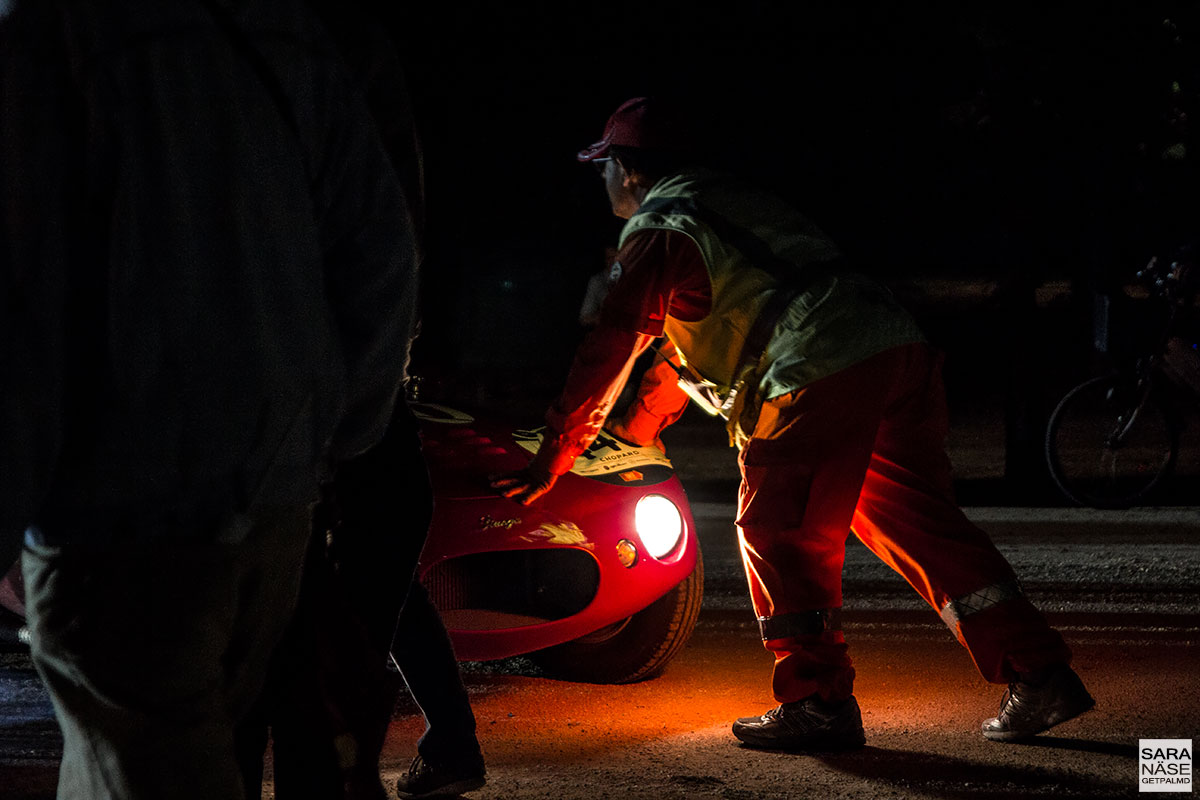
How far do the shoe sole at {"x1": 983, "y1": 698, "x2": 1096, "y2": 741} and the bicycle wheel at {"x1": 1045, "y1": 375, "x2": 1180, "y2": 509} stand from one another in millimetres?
5060

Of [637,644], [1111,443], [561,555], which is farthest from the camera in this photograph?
[1111,443]

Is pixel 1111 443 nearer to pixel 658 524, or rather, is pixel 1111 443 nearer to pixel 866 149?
pixel 658 524

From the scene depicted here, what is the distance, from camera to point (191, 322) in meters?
1.63

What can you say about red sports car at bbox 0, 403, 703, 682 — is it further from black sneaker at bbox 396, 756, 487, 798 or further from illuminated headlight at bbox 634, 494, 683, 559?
black sneaker at bbox 396, 756, 487, 798

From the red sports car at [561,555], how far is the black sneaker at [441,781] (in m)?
0.72

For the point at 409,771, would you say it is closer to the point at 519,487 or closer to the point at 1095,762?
the point at 519,487

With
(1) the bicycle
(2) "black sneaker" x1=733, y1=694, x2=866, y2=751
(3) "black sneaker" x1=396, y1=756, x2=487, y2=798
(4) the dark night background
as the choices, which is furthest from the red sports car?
(1) the bicycle

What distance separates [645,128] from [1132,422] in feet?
18.5

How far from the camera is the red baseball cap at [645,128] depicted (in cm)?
399

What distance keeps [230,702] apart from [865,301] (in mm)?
2403

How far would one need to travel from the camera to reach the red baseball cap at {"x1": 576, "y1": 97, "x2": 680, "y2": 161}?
399cm

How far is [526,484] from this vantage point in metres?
3.95

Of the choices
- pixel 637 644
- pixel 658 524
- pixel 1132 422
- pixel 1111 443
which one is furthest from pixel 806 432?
pixel 1132 422

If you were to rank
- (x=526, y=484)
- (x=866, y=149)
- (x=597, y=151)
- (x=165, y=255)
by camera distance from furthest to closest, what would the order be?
(x=866, y=149)
(x=597, y=151)
(x=526, y=484)
(x=165, y=255)
